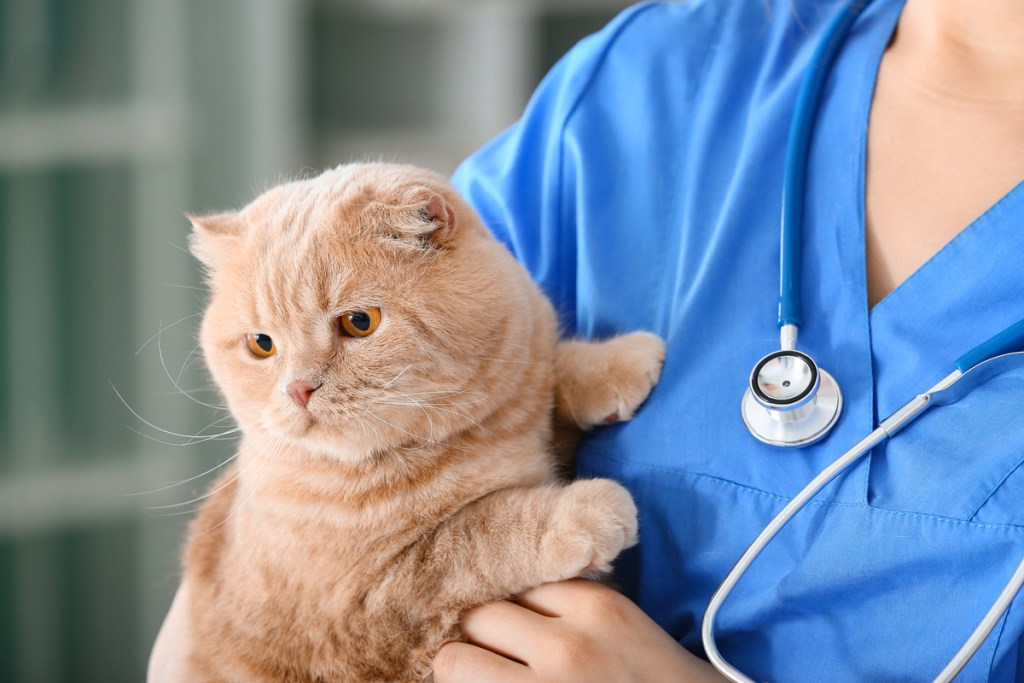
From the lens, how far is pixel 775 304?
89cm

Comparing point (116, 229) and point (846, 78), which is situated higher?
point (846, 78)

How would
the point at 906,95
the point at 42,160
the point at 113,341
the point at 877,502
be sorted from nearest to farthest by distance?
the point at 877,502 → the point at 906,95 → the point at 42,160 → the point at 113,341

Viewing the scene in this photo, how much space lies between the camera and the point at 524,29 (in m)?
2.72

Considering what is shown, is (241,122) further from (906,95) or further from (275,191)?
(906,95)

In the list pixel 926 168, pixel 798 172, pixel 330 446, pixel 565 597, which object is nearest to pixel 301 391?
pixel 330 446

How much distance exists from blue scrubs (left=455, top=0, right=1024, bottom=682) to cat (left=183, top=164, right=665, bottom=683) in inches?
2.6

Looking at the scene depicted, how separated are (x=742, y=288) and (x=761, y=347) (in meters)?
0.07

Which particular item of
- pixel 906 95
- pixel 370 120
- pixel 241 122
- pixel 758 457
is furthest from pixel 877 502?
pixel 370 120

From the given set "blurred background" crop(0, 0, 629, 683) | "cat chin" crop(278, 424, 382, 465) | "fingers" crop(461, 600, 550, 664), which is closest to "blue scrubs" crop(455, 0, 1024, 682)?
"fingers" crop(461, 600, 550, 664)

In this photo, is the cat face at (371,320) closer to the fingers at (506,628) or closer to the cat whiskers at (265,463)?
the cat whiskers at (265,463)

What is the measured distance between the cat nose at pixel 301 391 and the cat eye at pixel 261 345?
83 millimetres

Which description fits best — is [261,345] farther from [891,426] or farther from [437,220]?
[891,426]

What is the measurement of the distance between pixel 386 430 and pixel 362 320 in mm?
109

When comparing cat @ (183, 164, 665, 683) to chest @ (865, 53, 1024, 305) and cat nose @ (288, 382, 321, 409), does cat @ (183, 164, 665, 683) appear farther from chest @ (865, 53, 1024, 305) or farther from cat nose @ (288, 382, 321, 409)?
chest @ (865, 53, 1024, 305)
